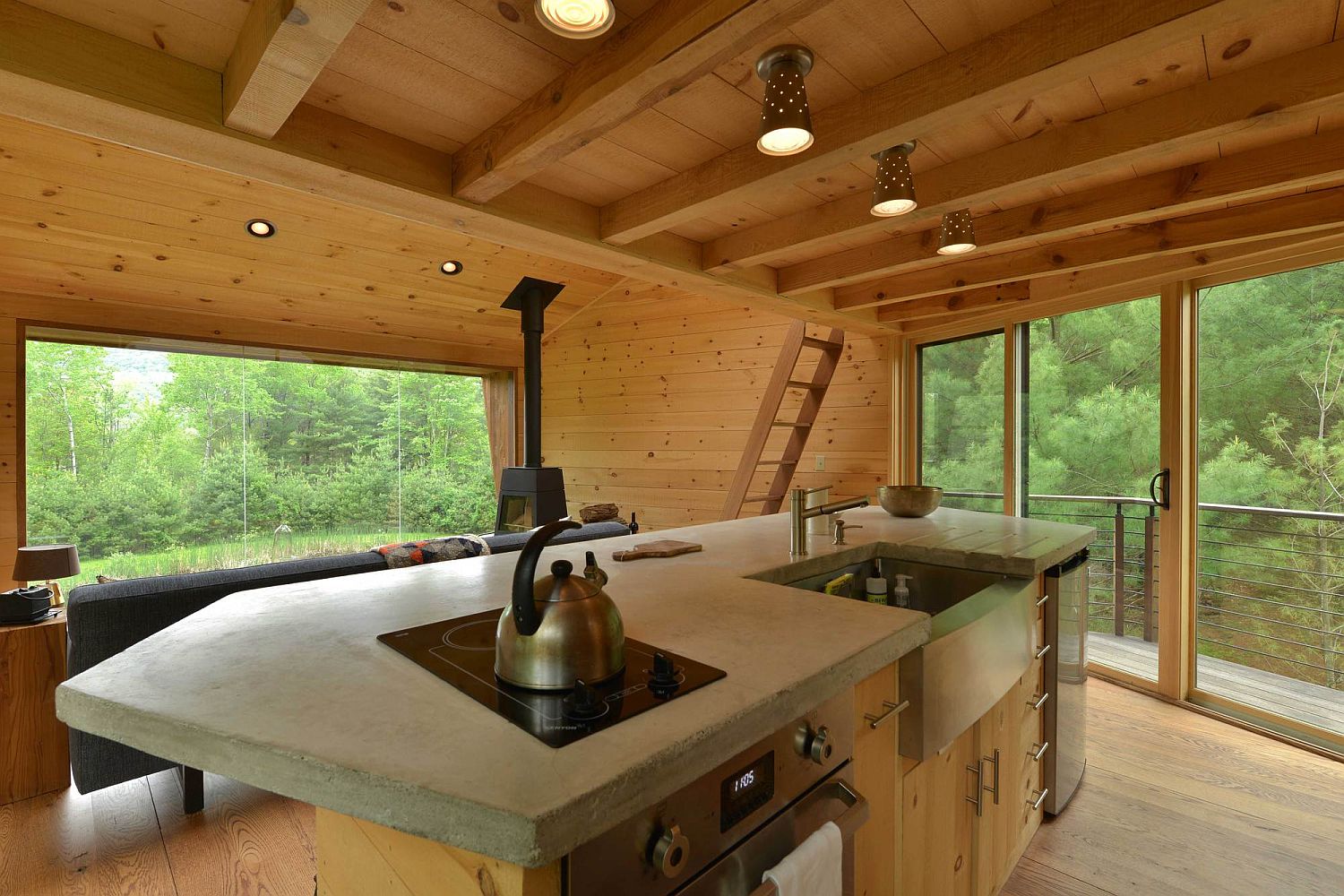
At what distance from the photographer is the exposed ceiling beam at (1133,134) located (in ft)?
5.18

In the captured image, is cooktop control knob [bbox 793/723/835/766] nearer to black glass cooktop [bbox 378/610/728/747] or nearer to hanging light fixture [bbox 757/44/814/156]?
black glass cooktop [bbox 378/610/728/747]

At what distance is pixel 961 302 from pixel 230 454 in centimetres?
502

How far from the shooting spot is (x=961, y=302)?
12.6 feet

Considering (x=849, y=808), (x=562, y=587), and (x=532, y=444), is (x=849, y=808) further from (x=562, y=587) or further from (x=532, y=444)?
(x=532, y=444)

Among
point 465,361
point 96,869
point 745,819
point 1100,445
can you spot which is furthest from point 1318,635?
point 465,361

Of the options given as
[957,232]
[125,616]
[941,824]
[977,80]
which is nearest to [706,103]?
[977,80]

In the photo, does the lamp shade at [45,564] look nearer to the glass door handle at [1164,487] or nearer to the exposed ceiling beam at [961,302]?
the exposed ceiling beam at [961,302]

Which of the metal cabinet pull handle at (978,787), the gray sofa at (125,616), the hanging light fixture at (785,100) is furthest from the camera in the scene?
the gray sofa at (125,616)

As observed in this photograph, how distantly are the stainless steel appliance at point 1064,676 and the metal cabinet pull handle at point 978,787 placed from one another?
0.62m

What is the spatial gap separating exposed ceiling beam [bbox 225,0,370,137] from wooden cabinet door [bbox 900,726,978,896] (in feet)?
6.15

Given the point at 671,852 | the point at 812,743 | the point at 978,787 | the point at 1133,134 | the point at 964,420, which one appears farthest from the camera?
the point at 964,420

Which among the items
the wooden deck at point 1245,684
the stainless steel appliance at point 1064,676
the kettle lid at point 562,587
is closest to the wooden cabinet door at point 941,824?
the stainless steel appliance at point 1064,676

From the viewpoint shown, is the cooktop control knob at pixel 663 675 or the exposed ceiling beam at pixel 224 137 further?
the exposed ceiling beam at pixel 224 137

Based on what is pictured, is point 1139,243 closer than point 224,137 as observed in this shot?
No
